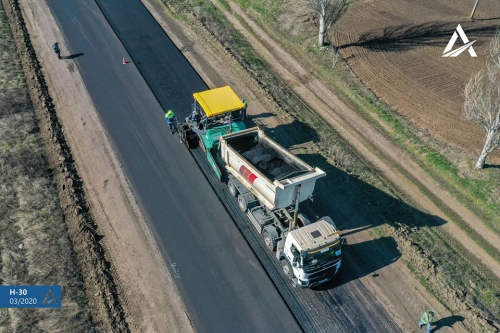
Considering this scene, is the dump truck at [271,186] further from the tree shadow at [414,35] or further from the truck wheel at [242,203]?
the tree shadow at [414,35]

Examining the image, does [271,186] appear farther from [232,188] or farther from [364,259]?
[364,259]

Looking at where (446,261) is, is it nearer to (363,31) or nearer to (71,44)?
(363,31)

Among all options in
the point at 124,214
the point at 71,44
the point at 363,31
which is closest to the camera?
the point at 124,214

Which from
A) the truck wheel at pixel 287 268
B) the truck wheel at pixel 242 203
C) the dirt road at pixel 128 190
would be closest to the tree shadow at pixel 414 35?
the dirt road at pixel 128 190

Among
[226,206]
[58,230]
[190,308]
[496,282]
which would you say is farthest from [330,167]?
[58,230]

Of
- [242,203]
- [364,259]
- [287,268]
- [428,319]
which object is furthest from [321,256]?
[242,203]
